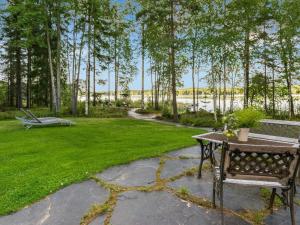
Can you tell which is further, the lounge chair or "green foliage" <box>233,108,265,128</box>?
the lounge chair

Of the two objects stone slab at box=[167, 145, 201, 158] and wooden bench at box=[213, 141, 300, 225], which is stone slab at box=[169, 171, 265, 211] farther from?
stone slab at box=[167, 145, 201, 158]

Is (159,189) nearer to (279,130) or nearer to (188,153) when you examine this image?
(188,153)

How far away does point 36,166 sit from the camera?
453 cm

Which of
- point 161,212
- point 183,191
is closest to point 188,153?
point 183,191

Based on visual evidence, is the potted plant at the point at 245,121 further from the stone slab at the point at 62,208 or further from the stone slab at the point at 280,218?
the stone slab at the point at 62,208

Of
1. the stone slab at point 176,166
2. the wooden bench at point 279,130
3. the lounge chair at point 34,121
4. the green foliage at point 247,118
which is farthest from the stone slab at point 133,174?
the lounge chair at point 34,121

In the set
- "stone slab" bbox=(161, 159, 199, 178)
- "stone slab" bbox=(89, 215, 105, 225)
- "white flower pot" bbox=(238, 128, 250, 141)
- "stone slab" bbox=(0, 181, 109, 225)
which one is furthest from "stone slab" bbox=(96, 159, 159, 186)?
"white flower pot" bbox=(238, 128, 250, 141)

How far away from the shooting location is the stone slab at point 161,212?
8.42 ft

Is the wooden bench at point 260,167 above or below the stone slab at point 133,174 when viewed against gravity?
above

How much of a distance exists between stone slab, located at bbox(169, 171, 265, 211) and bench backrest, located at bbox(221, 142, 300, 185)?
578mm

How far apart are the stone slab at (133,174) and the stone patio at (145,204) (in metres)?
0.01

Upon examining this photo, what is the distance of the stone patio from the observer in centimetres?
263

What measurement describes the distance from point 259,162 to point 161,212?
115 cm

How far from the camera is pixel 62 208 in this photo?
2.91 m
